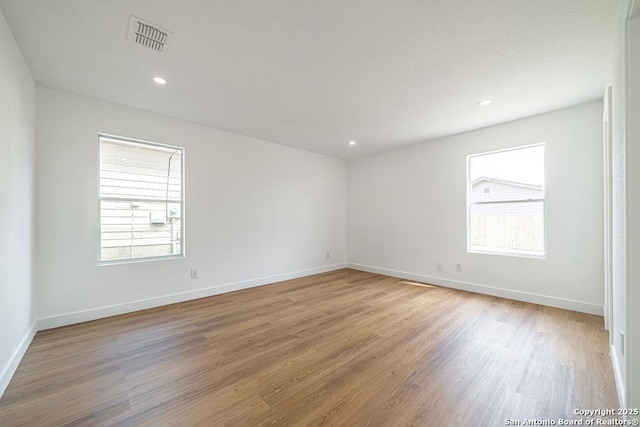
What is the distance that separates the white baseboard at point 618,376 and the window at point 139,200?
447cm

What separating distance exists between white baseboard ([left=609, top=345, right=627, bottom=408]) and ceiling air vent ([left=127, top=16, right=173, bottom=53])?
386cm

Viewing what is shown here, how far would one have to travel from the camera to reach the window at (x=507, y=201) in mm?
3490

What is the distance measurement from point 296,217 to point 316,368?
3.33 meters

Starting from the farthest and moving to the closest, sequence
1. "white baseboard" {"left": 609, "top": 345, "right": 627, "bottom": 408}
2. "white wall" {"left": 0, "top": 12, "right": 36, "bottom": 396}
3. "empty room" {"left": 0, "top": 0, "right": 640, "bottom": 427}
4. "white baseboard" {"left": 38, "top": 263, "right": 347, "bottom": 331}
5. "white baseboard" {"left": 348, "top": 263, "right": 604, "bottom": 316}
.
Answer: "white baseboard" {"left": 348, "top": 263, "right": 604, "bottom": 316} < "white baseboard" {"left": 38, "top": 263, "right": 347, "bottom": 331} < "white wall" {"left": 0, "top": 12, "right": 36, "bottom": 396} < "empty room" {"left": 0, "top": 0, "right": 640, "bottom": 427} < "white baseboard" {"left": 609, "top": 345, "right": 627, "bottom": 408}

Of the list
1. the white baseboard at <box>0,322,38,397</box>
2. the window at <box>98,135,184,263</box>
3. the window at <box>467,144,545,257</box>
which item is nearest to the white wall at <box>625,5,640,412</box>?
the window at <box>467,144,545,257</box>

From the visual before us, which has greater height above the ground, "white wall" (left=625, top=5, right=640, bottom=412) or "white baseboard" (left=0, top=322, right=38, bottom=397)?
"white wall" (left=625, top=5, right=640, bottom=412)

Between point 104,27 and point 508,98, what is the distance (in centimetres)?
397

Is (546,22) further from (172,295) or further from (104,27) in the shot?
(172,295)

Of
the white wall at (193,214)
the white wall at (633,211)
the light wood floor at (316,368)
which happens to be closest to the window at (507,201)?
the light wood floor at (316,368)

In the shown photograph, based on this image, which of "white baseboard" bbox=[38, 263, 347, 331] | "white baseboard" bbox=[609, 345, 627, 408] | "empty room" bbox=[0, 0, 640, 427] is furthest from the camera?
"white baseboard" bbox=[38, 263, 347, 331]

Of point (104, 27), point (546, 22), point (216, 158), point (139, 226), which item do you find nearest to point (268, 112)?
point (216, 158)

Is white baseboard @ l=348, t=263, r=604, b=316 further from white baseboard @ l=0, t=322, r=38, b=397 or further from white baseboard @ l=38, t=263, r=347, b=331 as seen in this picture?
white baseboard @ l=0, t=322, r=38, b=397

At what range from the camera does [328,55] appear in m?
2.14

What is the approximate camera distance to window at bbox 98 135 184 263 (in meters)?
3.12
